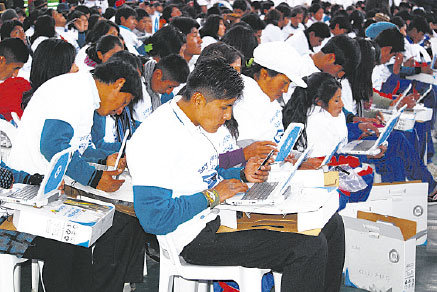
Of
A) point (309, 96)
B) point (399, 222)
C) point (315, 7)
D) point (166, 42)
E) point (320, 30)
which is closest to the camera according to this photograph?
point (399, 222)

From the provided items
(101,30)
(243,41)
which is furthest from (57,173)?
(101,30)

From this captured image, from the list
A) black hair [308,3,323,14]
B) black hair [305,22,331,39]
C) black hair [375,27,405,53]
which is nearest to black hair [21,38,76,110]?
black hair [375,27,405,53]

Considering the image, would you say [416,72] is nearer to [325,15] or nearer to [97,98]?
[97,98]

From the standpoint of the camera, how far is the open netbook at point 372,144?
377 cm

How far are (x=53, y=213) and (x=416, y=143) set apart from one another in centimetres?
339

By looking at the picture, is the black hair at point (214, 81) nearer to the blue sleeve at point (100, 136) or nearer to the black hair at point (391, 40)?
the blue sleeve at point (100, 136)

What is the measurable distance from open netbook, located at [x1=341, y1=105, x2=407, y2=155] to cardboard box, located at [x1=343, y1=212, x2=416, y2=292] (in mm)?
471

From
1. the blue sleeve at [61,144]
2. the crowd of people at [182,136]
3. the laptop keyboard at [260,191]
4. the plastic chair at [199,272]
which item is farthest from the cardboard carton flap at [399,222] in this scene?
the blue sleeve at [61,144]

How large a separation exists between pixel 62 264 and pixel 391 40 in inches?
145

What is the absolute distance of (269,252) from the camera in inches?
99.0

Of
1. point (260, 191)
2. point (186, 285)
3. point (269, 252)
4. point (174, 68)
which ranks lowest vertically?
point (186, 285)

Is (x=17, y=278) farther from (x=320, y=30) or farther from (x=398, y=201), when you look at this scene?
(x=320, y=30)

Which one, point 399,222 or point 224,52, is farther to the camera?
point 399,222

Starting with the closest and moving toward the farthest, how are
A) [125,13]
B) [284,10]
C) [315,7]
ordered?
[125,13] < [284,10] < [315,7]
